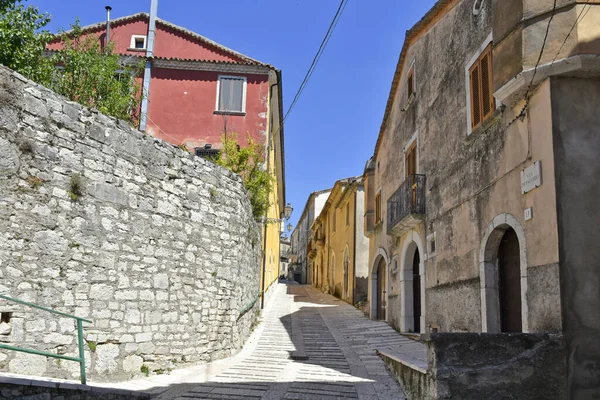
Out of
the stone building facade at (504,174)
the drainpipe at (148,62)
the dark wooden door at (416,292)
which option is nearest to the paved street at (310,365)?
the dark wooden door at (416,292)

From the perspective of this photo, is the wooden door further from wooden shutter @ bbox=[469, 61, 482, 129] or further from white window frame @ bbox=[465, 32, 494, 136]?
wooden shutter @ bbox=[469, 61, 482, 129]

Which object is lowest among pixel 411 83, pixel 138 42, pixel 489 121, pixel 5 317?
pixel 5 317

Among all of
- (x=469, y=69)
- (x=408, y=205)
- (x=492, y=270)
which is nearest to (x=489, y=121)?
(x=469, y=69)

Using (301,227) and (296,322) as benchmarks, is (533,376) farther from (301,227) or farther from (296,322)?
→ (301,227)

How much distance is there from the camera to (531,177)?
6.70 meters

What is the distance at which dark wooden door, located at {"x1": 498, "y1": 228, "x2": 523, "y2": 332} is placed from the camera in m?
7.57

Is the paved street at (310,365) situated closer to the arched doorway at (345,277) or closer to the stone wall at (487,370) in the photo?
the stone wall at (487,370)

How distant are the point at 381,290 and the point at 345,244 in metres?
7.98

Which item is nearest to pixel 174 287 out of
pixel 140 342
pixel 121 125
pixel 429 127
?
pixel 140 342

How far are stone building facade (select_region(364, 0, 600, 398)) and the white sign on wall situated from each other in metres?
0.01

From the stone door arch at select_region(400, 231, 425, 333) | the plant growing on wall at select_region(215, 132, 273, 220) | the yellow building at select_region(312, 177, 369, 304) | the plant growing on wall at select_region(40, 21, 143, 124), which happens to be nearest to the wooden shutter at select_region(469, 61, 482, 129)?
the stone door arch at select_region(400, 231, 425, 333)

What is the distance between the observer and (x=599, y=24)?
6.07 metres

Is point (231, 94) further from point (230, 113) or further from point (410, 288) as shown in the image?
point (410, 288)

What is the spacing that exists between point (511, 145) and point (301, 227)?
46.2 meters
